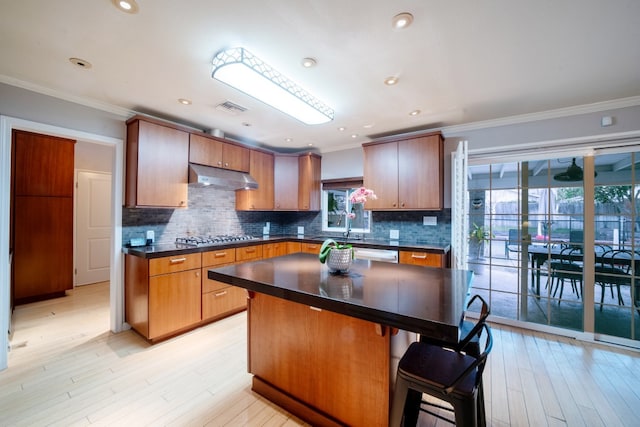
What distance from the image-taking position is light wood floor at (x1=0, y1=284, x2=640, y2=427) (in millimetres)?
1720

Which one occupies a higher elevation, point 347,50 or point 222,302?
point 347,50

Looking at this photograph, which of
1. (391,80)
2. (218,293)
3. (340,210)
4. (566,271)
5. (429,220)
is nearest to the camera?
(391,80)

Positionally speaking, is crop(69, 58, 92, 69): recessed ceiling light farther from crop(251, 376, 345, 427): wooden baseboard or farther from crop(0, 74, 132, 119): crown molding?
crop(251, 376, 345, 427): wooden baseboard

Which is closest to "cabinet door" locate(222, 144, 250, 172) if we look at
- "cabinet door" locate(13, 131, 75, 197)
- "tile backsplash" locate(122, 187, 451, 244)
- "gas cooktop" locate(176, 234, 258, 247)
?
"tile backsplash" locate(122, 187, 451, 244)

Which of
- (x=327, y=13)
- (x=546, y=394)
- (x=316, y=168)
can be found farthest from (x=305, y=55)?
(x=546, y=394)

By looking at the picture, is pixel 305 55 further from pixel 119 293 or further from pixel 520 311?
pixel 520 311

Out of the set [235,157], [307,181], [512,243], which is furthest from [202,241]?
[512,243]

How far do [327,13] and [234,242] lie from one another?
8.78ft

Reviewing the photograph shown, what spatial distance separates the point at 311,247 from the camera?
157 inches

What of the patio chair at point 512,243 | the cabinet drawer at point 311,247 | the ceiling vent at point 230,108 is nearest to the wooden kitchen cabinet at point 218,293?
the cabinet drawer at point 311,247

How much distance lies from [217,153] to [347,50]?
2.31 m

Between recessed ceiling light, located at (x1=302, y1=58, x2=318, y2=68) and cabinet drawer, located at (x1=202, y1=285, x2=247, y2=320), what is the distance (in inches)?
96.0

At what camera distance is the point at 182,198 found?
316cm

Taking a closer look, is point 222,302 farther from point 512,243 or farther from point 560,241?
point 560,241
